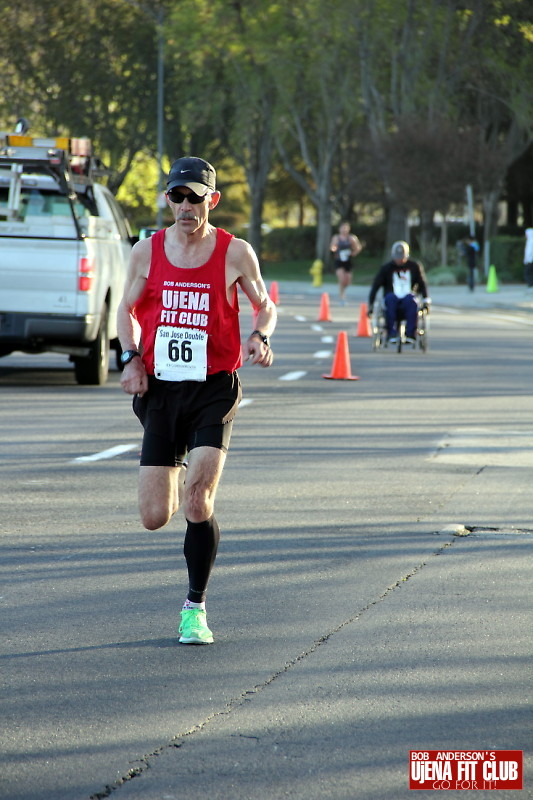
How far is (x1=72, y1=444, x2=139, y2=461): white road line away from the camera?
11.1 metres

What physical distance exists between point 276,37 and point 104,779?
5356 cm

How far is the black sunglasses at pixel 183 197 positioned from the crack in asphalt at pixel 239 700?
176cm

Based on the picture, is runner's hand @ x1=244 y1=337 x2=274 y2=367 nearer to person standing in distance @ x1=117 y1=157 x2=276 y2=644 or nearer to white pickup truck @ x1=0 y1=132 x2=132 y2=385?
person standing in distance @ x1=117 y1=157 x2=276 y2=644

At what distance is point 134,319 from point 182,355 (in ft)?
1.33

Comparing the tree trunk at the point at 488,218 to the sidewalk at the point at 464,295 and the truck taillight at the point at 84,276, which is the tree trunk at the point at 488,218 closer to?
the sidewalk at the point at 464,295

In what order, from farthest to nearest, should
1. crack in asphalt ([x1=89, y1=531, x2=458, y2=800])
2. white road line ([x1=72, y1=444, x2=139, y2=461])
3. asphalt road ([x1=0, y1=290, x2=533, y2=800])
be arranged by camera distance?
white road line ([x1=72, y1=444, x2=139, y2=461]) < asphalt road ([x1=0, y1=290, x2=533, y2=800]) < crack in asphalt ([x1=89, y1=531, x2=458, y2=800])

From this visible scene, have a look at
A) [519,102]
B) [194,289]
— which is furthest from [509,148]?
[194,289]

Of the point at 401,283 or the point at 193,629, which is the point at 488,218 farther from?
the point at 193,629

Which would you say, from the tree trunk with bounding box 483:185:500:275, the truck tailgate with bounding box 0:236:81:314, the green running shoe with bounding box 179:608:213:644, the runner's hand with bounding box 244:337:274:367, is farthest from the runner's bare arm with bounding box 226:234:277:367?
the tree trunk with bounding box 483:185:500:275

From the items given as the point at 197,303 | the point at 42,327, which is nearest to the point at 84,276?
the point at 42,327

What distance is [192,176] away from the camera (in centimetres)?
589

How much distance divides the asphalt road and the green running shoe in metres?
0.05

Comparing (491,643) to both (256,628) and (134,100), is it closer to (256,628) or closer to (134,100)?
(256,628)

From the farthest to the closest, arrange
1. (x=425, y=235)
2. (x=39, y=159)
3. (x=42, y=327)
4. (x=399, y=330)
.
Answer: (x=425, y=235)
(x=399, y=330)
(x=39, y=159)
(x=42, y=327)
